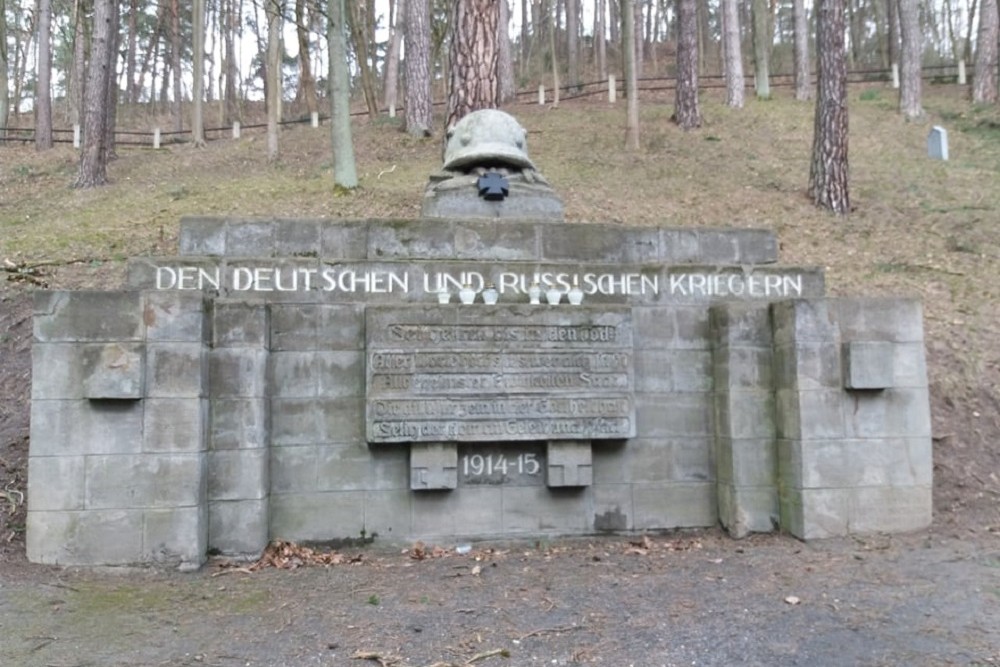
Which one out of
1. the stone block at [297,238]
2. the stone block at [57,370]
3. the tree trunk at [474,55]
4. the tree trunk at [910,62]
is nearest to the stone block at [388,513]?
the stone block at [297,238]

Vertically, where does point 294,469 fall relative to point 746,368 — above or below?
below

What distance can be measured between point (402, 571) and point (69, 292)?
3.23m

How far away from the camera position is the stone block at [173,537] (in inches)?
231

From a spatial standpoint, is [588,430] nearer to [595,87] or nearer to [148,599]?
[148,599]

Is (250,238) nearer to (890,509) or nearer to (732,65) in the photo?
(890,509)

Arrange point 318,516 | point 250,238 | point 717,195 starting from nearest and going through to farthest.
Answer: point 318,516 → point 250,238 → point 717,195

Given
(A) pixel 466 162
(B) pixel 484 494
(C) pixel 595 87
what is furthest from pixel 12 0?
(B) pixel 484 494

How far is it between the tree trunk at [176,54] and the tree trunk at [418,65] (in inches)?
577

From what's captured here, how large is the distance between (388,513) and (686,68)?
1754 cm

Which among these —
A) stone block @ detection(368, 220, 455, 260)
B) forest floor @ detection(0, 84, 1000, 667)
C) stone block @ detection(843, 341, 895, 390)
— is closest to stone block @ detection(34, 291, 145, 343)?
forest floor @ detection(0, 84, 1000, 667)

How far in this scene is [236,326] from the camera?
630cm

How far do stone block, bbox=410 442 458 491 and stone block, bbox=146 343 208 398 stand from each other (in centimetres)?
175

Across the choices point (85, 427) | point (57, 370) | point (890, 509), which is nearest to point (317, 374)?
point (85, 427)

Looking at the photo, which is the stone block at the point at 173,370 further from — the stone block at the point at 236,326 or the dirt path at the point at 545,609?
the dirt path at the point at 545,609
